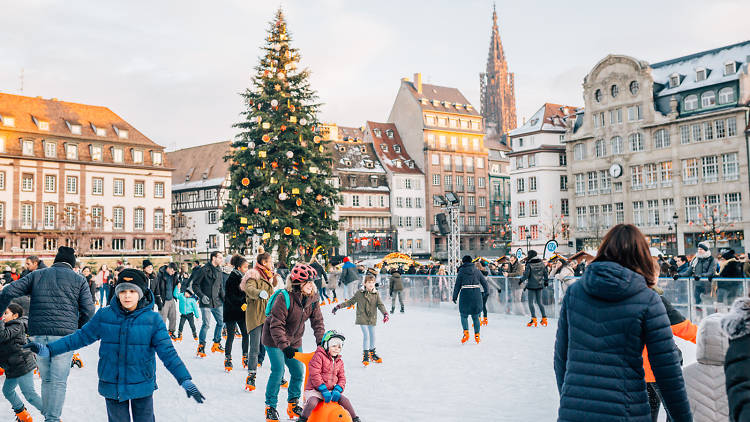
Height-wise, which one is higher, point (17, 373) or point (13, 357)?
point (13, 357)

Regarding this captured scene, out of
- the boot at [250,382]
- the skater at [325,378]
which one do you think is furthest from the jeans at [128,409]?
the boot at [250,382]

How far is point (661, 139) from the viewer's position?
195 feet

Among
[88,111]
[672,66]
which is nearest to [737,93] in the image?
[672,66]

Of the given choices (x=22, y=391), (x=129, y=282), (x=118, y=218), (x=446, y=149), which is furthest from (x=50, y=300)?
(x=446, y=149)

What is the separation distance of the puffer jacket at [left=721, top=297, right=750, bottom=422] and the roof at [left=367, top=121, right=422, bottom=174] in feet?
250

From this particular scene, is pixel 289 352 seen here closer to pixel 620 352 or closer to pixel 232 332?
pixel 620 352

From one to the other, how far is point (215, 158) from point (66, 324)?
236ft

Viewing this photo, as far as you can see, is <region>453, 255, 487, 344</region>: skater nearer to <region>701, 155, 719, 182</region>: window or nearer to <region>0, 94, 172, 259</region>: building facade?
<region>701, 155, 719, 182</region>: window

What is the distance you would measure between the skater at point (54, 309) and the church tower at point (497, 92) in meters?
125

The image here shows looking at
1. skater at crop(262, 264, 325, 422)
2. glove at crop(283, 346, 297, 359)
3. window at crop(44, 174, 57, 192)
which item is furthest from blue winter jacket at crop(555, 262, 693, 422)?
window at crop(44, 174, 57, 192)

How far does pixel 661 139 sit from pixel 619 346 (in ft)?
197

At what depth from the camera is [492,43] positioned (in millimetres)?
137000

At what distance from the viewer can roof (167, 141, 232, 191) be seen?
246 ft

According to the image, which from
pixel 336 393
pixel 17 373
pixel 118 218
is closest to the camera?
pixel 336 393
